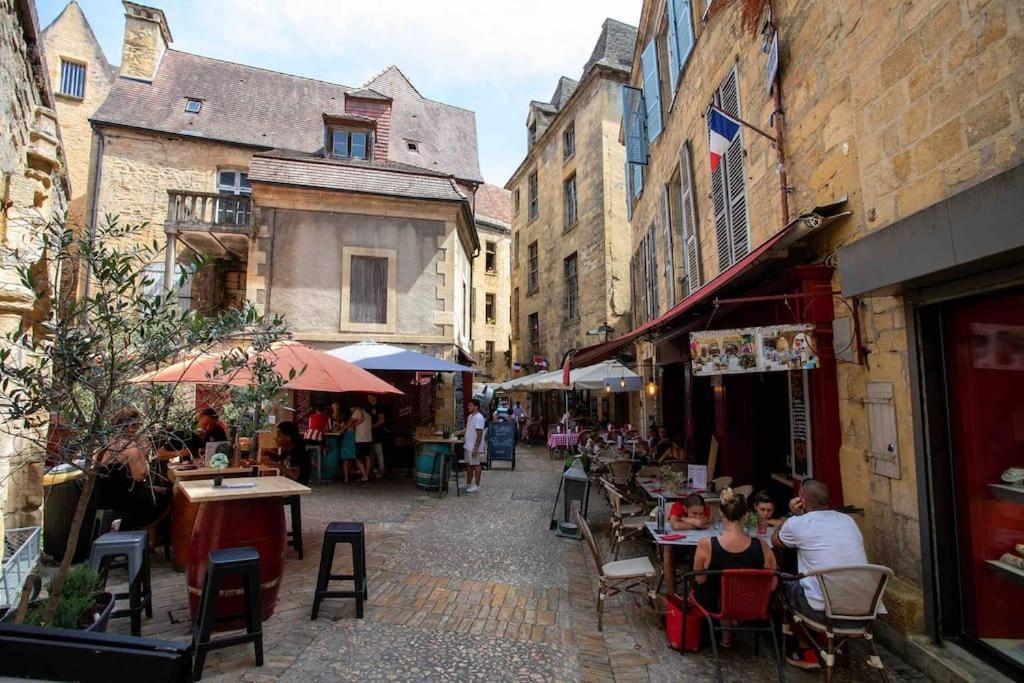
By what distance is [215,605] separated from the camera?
3.22 m

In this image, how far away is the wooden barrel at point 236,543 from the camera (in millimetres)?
3631

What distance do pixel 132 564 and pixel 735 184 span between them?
6945mm

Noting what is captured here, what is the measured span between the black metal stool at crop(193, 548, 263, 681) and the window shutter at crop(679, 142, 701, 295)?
6.72 m

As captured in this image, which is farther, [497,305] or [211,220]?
[497,305]

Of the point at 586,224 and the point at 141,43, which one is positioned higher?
the point at 141,43

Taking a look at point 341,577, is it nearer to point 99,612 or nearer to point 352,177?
point 99,612

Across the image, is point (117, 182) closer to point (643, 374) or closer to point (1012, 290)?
point (643, 374)

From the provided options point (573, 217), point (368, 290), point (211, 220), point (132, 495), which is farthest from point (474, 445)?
point (573, 217)

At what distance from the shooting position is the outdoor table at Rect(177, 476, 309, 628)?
12.0 feet

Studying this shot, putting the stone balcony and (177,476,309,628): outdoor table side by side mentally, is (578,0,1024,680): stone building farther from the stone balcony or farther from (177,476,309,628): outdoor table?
the stone balcony

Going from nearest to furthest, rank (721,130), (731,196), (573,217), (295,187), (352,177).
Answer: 1. (721,130)
2. (731,196)
3. (295,187)
4. (352,177)
5. (573,217)

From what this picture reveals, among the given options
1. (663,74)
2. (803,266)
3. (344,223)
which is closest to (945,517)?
(803,266)

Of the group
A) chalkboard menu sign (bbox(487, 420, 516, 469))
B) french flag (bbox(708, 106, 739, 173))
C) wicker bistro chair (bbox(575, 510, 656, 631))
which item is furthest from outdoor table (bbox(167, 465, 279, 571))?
chalkboard menu sign (bbox(487, 420, 516, 469))

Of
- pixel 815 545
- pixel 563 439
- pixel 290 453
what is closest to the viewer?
pixel 815 545
